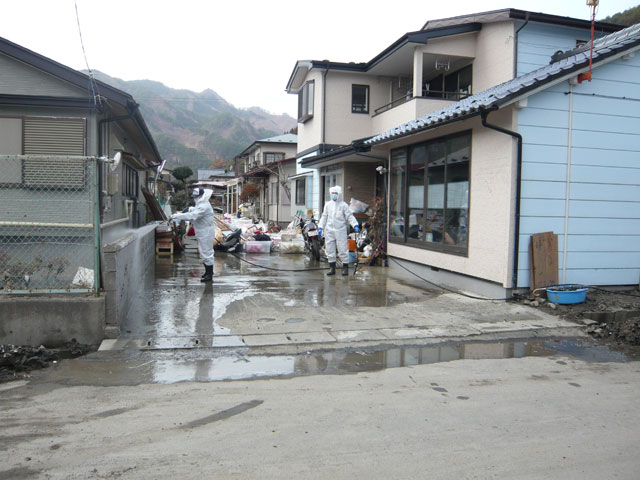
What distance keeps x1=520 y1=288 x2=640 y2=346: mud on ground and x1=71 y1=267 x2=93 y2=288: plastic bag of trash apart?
244 inches

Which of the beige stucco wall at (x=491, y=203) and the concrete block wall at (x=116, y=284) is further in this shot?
the beige stucco wall at (x=491, y=203)

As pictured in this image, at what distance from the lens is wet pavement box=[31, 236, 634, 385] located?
5059 millimetres

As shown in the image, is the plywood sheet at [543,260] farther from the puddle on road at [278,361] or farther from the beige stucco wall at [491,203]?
the puddle on road at [278,361]

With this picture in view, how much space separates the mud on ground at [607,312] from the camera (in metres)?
6.27

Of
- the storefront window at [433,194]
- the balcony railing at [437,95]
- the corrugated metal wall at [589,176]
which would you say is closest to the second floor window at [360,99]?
the balcony railing at [437,95]

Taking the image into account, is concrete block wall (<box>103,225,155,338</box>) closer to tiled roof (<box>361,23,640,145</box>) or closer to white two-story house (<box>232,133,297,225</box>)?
tiled roof (<box>361,23,640,145</box>)

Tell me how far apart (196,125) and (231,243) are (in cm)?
11383

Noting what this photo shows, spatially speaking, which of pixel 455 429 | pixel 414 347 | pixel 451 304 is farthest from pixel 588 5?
pixel 455 429

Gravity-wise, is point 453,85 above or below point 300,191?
above

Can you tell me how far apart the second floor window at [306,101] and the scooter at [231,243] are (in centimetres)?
637

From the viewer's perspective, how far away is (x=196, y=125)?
12156 cm

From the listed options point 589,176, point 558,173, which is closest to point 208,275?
point 558,173

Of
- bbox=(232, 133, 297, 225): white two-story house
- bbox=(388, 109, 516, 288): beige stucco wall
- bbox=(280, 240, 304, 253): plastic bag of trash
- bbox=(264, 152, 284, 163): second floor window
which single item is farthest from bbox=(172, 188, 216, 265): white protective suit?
bbox=(264, 152, 284, 163): second floor window

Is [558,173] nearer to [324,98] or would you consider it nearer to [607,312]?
[607,312]
